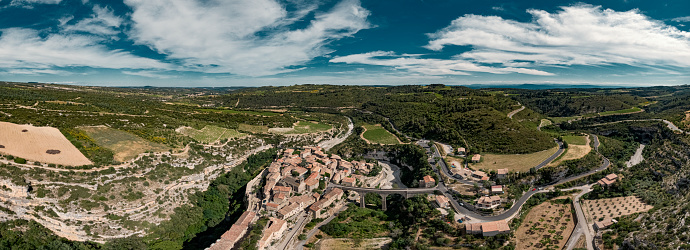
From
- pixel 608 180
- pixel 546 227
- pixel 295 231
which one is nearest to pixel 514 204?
pixel 546 227

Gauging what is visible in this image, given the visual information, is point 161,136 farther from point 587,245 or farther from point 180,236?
point 587,245

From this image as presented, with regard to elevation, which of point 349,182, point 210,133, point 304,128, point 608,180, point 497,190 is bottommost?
point 349,182

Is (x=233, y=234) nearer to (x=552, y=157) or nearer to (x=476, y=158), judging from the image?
(x=476, y=158)

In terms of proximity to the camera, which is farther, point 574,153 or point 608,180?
point 574,153

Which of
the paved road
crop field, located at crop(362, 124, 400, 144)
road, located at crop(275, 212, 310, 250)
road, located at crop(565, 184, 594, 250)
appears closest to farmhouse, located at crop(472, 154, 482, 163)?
the paved road

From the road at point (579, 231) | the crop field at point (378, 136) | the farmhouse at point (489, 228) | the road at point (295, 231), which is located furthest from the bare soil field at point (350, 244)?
the crop field at point (378, 136)

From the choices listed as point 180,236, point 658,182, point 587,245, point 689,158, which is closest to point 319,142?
point 180,236
